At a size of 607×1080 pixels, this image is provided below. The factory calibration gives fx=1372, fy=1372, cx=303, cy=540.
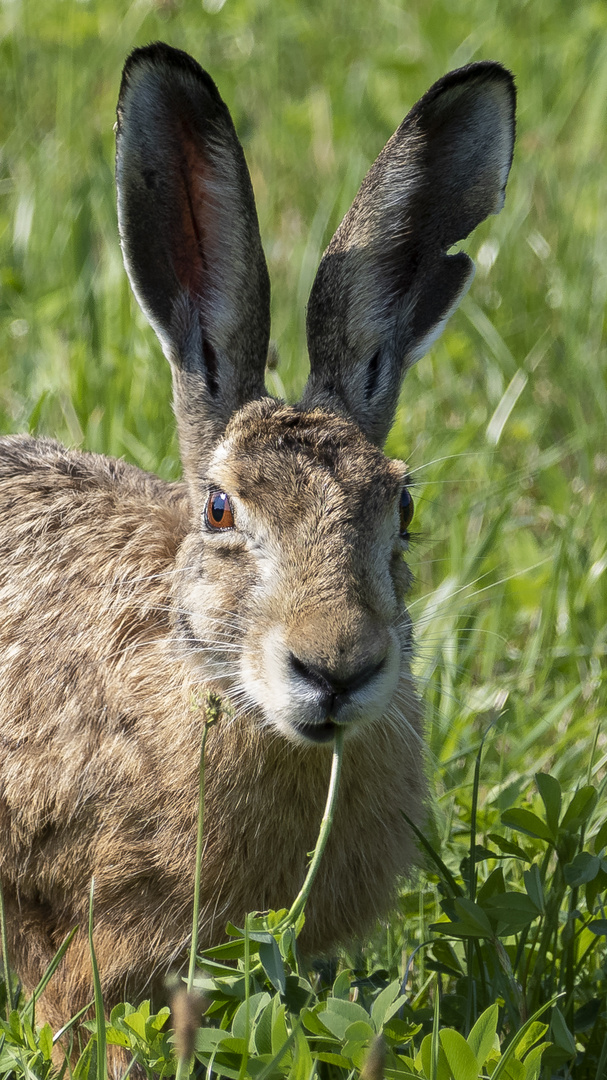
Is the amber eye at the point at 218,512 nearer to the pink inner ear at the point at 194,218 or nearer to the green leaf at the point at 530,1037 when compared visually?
the pink inner ear at the point at 194,218

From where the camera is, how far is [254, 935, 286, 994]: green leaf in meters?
2.88

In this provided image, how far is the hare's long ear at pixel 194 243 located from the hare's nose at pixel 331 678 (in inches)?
42.0

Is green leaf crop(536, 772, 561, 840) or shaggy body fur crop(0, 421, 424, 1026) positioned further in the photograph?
shaggy body fur crop(0, 421, 424, 1026)

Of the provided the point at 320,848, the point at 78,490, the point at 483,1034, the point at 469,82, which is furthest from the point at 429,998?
the point at 469,82

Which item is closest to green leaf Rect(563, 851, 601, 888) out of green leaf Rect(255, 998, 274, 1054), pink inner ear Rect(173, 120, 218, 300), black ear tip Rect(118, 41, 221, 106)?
green leaf Rect(255, 998, 274, 1054)

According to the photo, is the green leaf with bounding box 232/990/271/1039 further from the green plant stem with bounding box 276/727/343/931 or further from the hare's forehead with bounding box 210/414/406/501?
the hare's forehead with bounding box 210/414/406/501

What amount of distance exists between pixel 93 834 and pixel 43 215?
13.6ft

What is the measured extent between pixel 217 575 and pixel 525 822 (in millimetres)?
1030

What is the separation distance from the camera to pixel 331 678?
300cm

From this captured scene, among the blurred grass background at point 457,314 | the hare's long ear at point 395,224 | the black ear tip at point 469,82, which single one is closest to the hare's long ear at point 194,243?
the hare's long ear at point 395,224

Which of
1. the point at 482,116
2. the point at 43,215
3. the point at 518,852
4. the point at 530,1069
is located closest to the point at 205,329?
the point at 482,116

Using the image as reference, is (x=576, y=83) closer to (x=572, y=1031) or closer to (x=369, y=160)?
(x=369, y=160)

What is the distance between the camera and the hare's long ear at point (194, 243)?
3.79 metres

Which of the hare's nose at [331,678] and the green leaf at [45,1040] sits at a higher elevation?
the hare's nose at [331,678]
